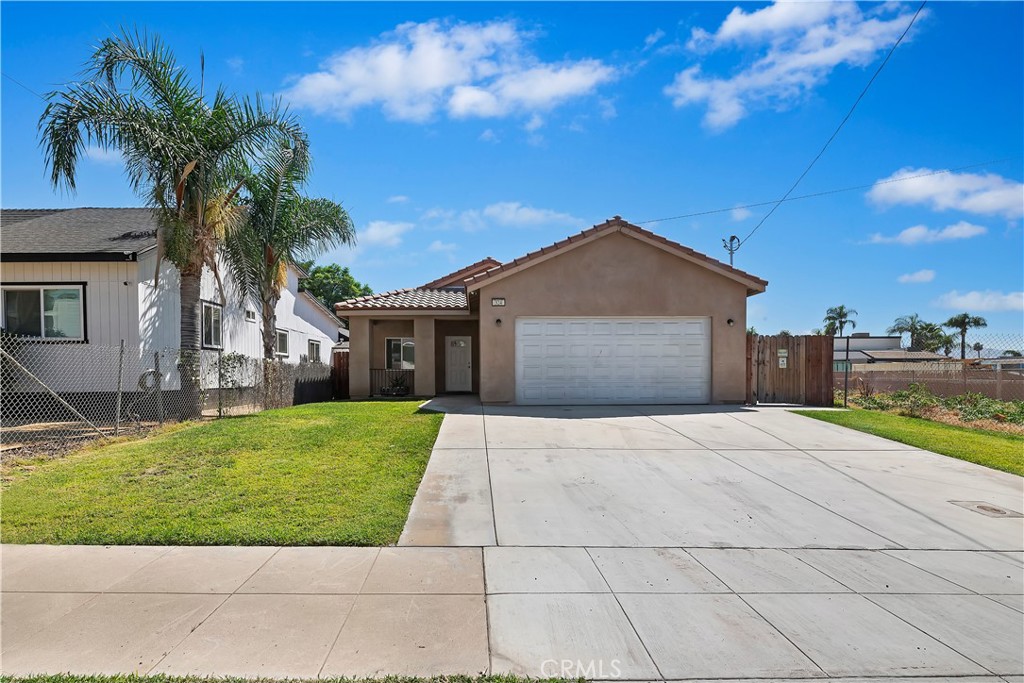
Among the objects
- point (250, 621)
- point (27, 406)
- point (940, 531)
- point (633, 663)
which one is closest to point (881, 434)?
point (940, 531)

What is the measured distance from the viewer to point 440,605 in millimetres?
4031

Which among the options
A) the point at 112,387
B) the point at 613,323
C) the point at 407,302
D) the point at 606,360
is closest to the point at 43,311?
the point at 112,387

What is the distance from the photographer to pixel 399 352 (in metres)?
21.1

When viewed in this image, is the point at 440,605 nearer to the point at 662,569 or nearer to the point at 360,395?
the point at 662,569

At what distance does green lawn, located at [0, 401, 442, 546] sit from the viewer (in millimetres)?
5309

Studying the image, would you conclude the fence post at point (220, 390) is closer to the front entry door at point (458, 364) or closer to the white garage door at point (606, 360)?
the white garage door at point (606, 360)

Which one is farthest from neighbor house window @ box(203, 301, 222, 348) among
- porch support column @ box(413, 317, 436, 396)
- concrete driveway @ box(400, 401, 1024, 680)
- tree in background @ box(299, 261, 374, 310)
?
tree in background @ box(299, 261, 374, 310)

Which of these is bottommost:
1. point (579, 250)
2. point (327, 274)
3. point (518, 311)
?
point (518, 311)

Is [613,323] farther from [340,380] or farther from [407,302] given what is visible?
[340,380]

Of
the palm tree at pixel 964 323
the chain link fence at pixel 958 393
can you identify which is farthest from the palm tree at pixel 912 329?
the chain link fence at pixel 958 393

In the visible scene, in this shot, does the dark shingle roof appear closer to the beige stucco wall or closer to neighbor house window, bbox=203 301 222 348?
neighbor house window, bbox=203 301 222 348

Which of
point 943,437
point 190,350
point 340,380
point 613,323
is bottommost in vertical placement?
point 943,437

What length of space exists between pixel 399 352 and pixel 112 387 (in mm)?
9416

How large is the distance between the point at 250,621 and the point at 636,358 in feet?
40.5
